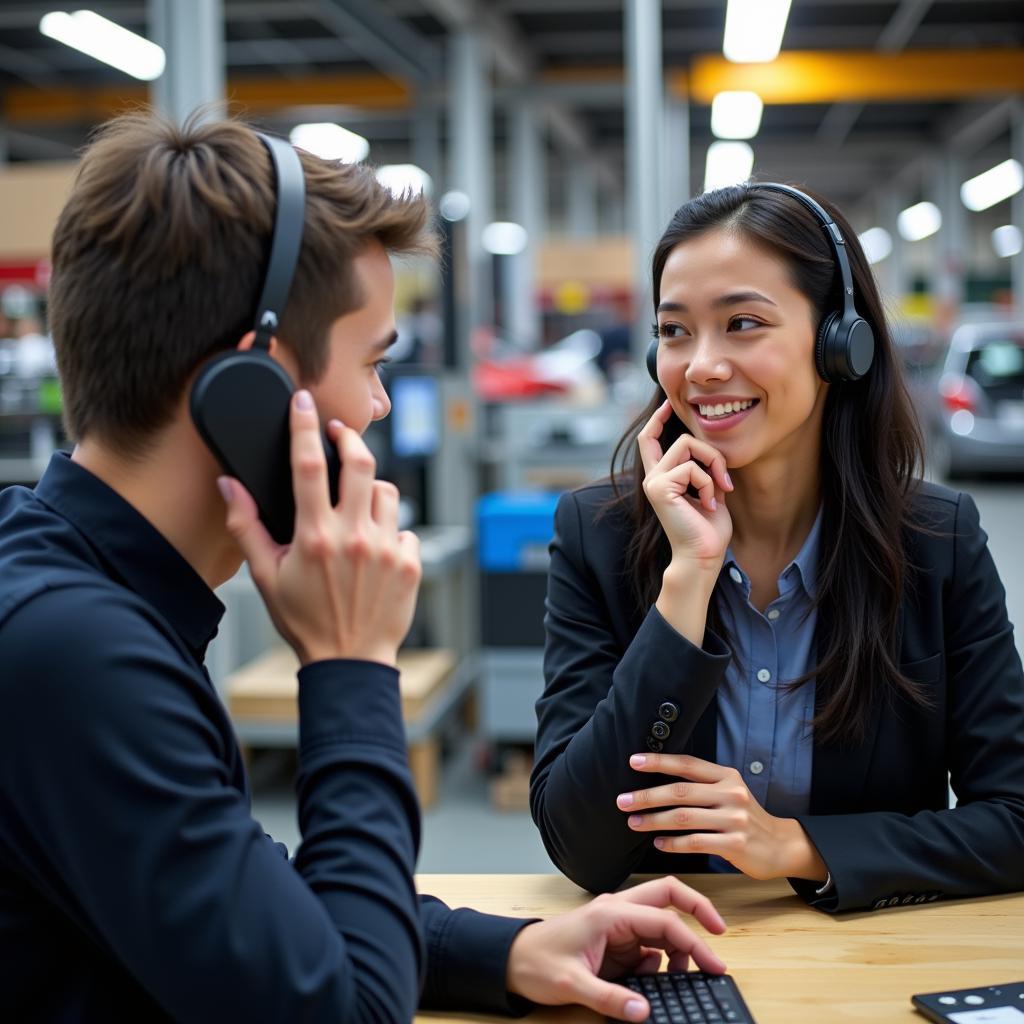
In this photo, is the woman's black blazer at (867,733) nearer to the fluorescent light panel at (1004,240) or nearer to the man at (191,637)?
the man at (191,637)

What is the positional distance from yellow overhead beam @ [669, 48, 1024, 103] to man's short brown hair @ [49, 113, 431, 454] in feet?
41.9

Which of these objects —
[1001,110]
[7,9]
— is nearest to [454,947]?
[7,9]

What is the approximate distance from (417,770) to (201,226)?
3.50 meters

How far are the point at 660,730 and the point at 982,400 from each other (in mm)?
9878

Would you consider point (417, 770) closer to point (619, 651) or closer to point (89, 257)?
point (619, 651)

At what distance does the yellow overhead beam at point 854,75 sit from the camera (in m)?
12.9

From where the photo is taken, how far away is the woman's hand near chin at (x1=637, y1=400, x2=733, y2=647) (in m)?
1.39

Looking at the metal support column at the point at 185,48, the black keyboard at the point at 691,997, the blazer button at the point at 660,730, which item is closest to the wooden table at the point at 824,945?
the black keyboard at the point at 691,997

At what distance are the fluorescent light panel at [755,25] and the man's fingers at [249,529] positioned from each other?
26.7ft

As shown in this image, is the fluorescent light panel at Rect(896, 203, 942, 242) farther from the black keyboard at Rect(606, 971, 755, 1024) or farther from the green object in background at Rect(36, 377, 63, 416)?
the black keyboard at Rect(606, 971, 755, 1024)

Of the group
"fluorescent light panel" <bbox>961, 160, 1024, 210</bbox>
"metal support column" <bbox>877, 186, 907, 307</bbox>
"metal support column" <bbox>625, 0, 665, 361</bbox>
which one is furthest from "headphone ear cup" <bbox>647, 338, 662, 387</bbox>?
"metal support column" <bbox>877, 186, 907, 307</bbox>

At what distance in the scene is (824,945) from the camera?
3.88 ft

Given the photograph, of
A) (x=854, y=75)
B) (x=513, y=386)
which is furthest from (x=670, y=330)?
(x=854, y=75)

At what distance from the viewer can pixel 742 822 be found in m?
1.30
